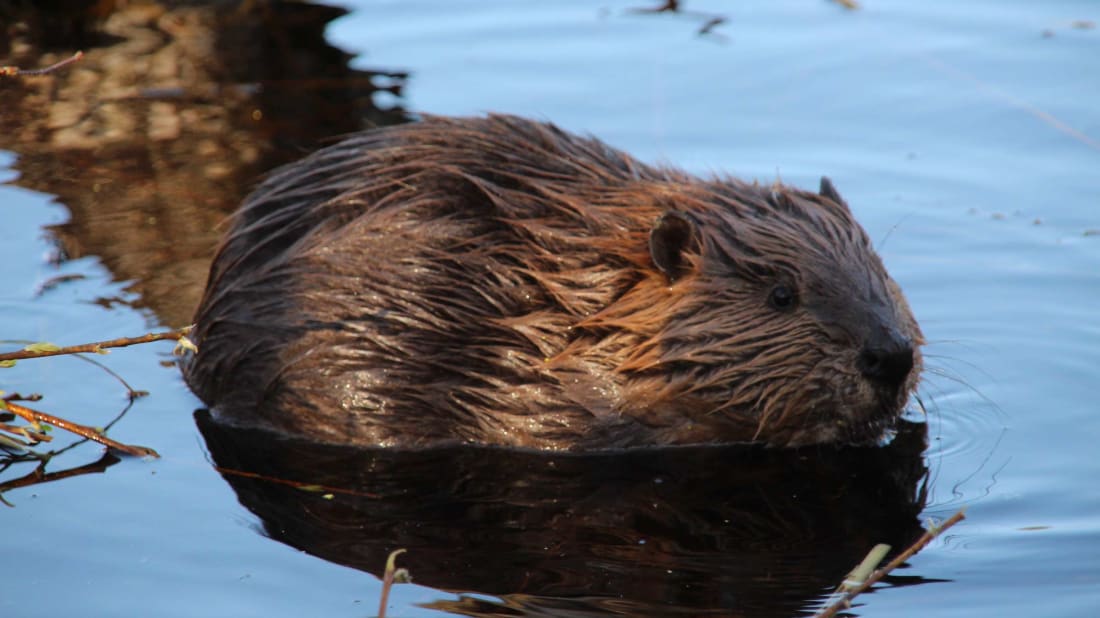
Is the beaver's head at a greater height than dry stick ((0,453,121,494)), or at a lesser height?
greater

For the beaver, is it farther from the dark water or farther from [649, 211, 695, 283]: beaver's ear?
the dark water

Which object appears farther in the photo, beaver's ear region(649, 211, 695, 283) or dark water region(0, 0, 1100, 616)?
beaver's ear region(649, 211, 695, 283)

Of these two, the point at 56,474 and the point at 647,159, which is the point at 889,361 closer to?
the point at 56,474

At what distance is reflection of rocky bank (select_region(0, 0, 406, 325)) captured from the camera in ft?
18.6

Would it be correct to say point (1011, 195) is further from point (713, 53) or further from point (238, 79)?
point (238, 79)

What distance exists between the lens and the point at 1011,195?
6070 millimetres

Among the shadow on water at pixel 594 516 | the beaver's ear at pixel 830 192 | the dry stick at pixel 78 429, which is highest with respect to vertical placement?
the beaver's ear at pixel 830 192

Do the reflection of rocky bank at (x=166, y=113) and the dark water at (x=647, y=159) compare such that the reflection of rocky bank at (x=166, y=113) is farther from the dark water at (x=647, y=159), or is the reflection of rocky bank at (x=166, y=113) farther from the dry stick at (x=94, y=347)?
the dry stick at (x=94, y=347)

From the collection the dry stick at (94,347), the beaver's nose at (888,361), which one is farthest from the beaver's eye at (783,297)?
the dry stick at (94,347)

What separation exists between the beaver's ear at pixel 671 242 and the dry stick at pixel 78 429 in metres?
1.53

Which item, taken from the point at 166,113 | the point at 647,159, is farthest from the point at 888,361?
the point at 166,113

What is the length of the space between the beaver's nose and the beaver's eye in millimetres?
249

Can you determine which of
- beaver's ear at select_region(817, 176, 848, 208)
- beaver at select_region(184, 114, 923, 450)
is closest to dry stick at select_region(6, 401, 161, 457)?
beaver at select_region(184, 114, 923, 450)

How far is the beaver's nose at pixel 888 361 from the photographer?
413 centimetres
